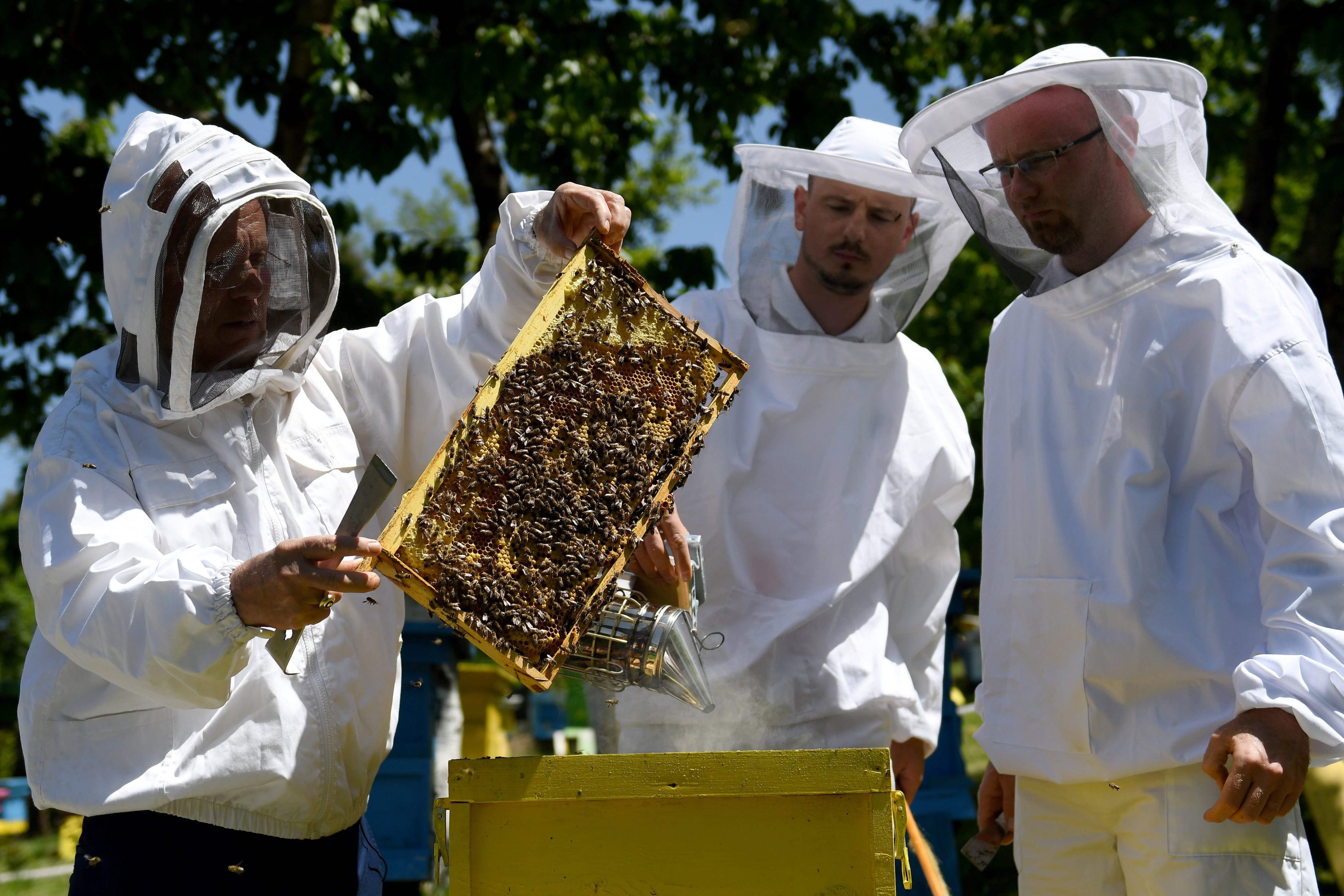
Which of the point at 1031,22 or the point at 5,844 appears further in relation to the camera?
the point at 5,844

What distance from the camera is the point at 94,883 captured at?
7.28 ft

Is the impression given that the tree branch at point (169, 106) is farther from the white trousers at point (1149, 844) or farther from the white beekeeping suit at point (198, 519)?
the white trousers at point (1149, 844)

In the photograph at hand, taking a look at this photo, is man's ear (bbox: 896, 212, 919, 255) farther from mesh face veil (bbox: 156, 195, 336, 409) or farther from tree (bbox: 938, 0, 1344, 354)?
tree (bbox: 938, 0, 1344, 354)

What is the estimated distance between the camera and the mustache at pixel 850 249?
3.59 m

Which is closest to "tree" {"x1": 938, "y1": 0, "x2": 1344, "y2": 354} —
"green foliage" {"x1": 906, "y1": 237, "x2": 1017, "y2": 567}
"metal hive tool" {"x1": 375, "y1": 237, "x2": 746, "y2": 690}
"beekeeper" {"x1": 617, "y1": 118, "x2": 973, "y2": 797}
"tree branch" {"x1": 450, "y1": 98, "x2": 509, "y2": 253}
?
"green foliage" {"x1": 906, "y1": 237, "x2": 1017, "y2": 567}

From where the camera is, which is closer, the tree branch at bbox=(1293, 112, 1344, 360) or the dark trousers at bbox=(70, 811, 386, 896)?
the dark trousers at bbox=(70, 811, 386, 896)

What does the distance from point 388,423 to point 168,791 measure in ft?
3.28

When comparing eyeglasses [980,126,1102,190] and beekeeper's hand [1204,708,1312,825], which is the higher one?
eyeglasses [980,126,1102,190]

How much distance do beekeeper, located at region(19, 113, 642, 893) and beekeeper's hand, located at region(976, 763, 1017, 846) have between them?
1573 mm

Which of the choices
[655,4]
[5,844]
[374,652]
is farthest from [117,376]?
[5,844]

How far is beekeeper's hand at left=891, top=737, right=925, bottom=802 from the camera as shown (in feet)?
11.2

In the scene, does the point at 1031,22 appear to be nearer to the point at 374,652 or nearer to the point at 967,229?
the point at 967,229

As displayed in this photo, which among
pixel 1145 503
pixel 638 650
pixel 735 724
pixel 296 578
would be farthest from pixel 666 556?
pixel 1145 503

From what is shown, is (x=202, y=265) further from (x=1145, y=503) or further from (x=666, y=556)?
(x=1145, y=503)
